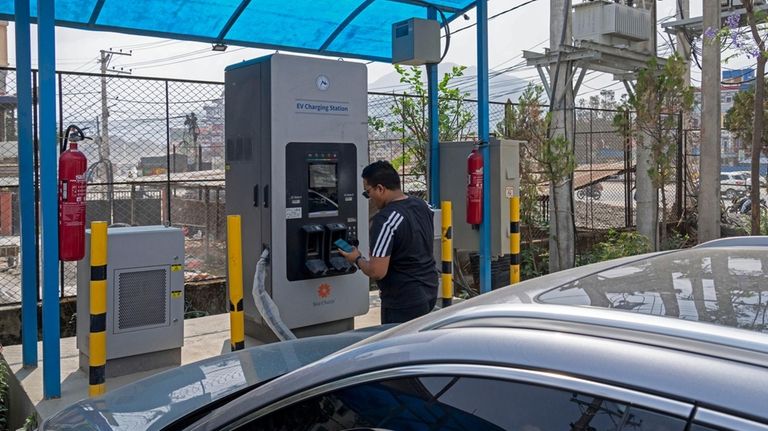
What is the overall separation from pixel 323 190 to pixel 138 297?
162cm

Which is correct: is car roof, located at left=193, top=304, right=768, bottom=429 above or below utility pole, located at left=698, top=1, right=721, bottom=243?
below

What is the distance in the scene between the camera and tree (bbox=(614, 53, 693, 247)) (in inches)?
397

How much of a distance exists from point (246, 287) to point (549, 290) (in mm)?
4371

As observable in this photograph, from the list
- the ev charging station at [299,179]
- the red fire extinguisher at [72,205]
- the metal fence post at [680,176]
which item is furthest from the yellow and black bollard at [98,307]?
the metal fence post at [680,176]

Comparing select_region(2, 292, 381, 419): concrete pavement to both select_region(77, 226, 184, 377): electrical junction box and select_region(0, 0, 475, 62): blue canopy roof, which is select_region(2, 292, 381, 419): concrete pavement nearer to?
select_region(77, 226, 184, 377): electrical junction box

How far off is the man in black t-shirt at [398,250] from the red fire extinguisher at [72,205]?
1.81 meters

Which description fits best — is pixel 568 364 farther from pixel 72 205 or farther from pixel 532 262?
pixel 532 262

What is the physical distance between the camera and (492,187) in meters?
7.23

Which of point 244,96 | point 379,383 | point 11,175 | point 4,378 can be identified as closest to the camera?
point 379,383

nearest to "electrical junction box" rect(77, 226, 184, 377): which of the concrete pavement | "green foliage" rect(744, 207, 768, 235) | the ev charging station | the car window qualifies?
the concrete pavement

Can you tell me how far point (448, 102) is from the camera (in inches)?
407

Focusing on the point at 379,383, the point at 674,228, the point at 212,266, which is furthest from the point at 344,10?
the point at 674,228

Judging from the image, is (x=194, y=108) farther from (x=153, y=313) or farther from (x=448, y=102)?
(x=153, y=313)

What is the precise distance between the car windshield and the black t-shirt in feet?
8.18
